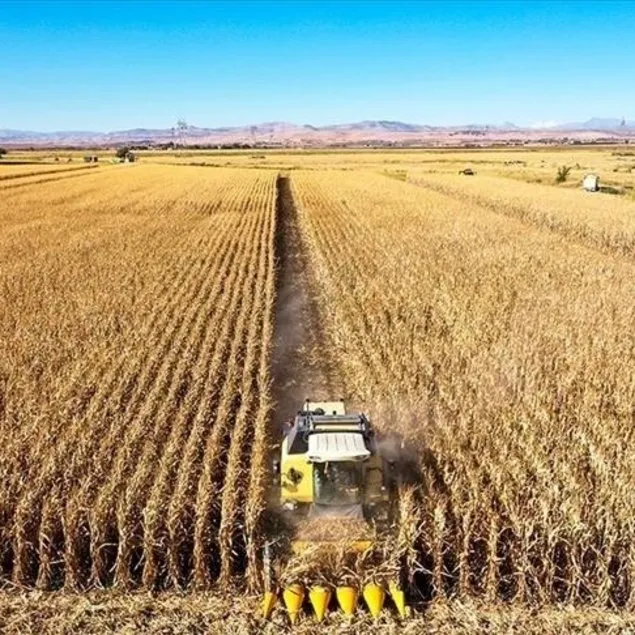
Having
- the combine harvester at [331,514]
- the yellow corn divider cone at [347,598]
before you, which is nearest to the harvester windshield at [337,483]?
the combine harvester at [331,514]

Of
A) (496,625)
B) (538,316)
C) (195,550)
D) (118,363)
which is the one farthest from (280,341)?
(496,625)

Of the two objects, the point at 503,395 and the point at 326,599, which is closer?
the point at 326,599

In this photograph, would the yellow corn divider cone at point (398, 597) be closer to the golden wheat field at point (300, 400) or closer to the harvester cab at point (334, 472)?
the golden wheat field at point (300, 400)

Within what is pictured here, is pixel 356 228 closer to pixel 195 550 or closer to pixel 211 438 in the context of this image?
pixel 211 438

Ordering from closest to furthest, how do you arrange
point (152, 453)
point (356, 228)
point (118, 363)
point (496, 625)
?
point (496, 625) → point (152, 453) → point (118, 363) → point (356, 228)

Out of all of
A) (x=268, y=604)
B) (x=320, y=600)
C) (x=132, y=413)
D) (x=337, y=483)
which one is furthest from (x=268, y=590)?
(x=132, y=413)

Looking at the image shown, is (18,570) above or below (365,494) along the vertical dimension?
below

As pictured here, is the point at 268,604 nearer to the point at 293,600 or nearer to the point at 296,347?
the point at 293,600
